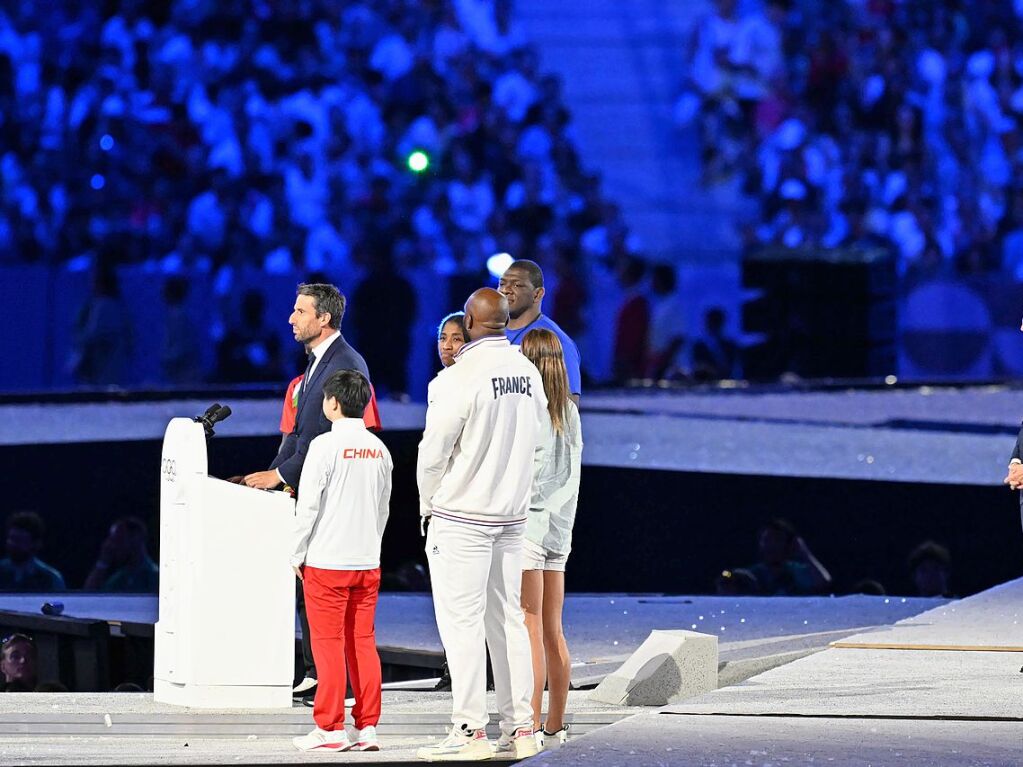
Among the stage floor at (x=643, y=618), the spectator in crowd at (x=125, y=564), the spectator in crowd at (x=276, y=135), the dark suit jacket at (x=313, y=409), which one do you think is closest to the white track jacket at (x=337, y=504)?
the dark suit jacket at (x=313, y=409)

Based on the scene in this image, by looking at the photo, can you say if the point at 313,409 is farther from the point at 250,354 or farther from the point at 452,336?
the point at 250,354

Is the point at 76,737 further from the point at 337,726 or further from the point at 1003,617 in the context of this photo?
the point at 1003,617

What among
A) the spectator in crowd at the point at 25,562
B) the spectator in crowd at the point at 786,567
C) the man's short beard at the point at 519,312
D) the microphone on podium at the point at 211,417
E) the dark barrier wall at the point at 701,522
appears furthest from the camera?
the dark barrier wall at the point at 701,522

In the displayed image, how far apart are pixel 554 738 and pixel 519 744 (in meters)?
0.31

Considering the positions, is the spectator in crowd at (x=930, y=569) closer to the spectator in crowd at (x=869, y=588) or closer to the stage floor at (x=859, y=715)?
the spectator in crowd at (x=869, y=588)

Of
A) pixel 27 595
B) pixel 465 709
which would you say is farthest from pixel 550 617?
pixel 27 595

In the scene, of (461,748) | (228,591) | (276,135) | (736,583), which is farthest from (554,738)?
(276,135)

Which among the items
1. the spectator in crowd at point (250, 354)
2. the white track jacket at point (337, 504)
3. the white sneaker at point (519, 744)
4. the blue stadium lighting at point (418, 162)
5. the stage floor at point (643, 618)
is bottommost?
the stage floor at point (643, 618)

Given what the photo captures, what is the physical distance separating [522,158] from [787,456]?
616 cm

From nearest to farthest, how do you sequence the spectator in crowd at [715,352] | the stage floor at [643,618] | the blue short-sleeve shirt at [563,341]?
the blue short-sleeve shirt at [563,341]
the stage floor at [643,618]
the spectator in crowd at [715,352]

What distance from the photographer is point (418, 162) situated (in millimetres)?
15484

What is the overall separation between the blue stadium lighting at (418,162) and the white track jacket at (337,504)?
1106 cm

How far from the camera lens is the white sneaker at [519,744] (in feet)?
14.6

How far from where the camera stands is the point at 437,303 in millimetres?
14414
